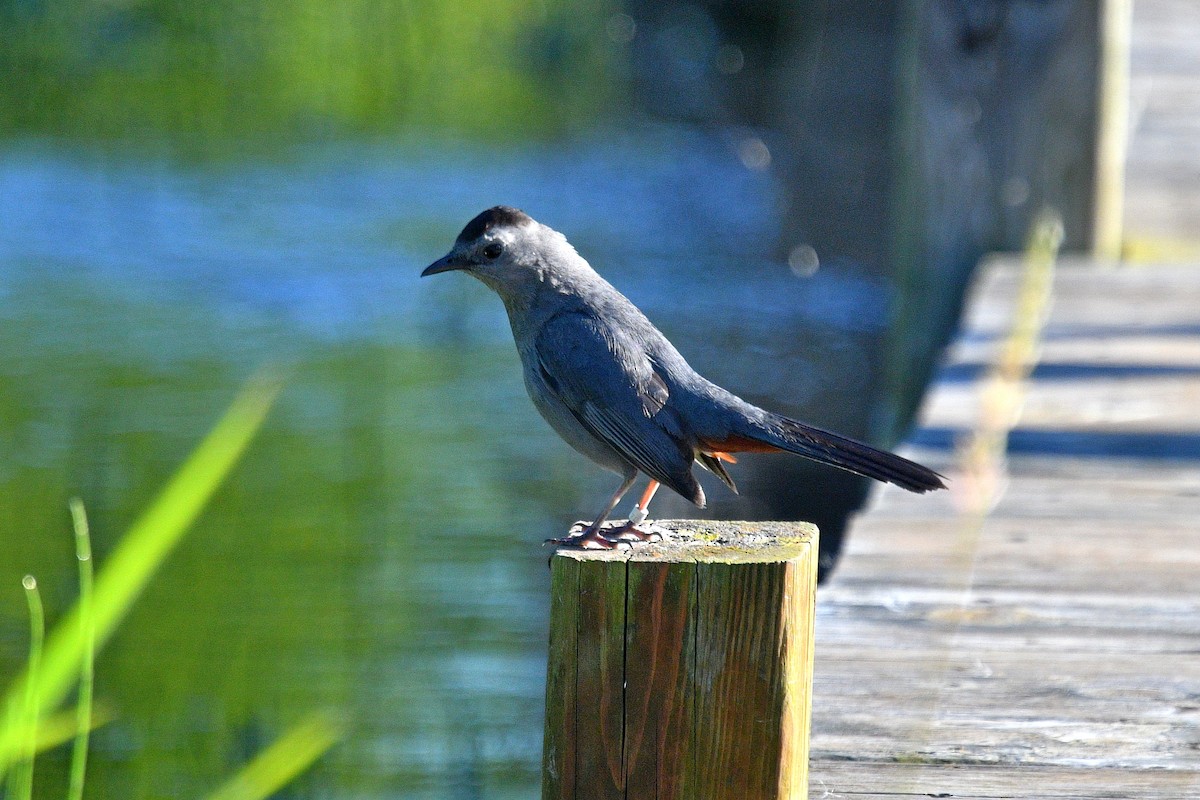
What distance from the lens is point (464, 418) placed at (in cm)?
737

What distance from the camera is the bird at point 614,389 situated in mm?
2484

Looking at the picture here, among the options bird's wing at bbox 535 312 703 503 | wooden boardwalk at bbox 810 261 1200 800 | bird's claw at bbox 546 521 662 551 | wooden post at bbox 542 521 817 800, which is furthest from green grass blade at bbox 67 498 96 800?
wooden boardwalk at bbox 810 261 1200 800

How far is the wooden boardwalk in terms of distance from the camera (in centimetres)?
268

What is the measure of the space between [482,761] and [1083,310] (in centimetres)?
311

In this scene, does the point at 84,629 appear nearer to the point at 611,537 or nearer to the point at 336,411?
the point at 611,537

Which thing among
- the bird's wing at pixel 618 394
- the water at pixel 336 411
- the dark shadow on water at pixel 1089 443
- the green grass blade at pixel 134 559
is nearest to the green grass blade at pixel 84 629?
the green grass blade at pixel 134 559

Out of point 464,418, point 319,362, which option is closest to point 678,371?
point 464,418

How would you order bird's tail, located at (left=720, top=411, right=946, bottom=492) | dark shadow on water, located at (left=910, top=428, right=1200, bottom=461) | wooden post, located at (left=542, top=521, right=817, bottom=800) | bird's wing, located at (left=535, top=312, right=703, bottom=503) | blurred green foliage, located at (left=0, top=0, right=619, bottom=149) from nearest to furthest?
wooden post, located at (left=542, top=521, right=817, bottom=800) → bird's tail, located at (left=720, top=411, right=946, bottom=492) → bird's wing, located at (left=535, top=312, right=703, bottom=503) → dark shadow on water, located at (left=910, top=428, right=1200, bottom=461) → blurred green foliage, located at (left=0, top=0, right=619, bottom=149)

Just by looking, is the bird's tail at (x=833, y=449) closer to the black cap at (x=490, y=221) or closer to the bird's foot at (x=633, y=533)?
the bird's foot at (x=633, y=533)

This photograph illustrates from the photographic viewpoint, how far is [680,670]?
211 cm

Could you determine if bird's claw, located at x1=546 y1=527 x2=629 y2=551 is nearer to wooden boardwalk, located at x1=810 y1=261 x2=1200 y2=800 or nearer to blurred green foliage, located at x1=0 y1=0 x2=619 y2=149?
wooden boardwalk, located at x1=810 y1=261 x2=1200 y2=800

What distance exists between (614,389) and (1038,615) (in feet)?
4.22

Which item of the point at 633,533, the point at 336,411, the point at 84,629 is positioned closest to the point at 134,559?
the point at 84,629

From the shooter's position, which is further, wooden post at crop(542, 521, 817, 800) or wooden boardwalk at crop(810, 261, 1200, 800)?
wooden boardwalk at crop(810, 261, 1200, 800)
